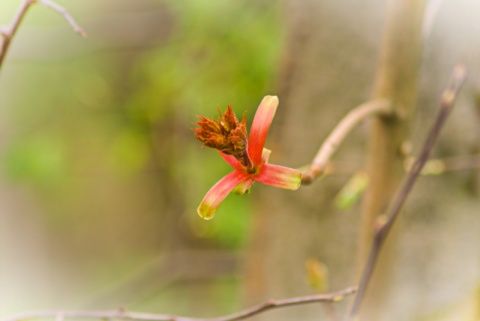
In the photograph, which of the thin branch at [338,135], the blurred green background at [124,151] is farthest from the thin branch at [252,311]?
the blurred green background at [124,151]

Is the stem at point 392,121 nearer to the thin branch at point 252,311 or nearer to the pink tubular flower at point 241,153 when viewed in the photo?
the thin branch at point 252,311

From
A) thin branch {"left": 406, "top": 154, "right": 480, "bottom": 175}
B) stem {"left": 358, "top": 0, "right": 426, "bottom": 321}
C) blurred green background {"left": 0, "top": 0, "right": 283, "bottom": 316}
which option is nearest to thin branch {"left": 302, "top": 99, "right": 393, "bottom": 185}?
stem {"left": 358, "top": 0, "right": 426, "bottom": 321}

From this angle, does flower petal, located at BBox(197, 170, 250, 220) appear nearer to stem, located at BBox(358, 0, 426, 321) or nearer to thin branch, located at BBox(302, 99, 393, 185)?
thin branch, located at BBox(302, 99, 393, 185)

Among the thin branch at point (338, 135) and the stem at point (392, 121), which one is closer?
the thin branch at point (338, 135)

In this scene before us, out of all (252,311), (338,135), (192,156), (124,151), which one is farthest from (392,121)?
(124,151)

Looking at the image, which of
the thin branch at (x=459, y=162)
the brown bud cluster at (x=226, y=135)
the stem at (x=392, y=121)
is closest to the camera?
the brown bud cluster at (x=226, y=135)

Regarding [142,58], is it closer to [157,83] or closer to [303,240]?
[157,83]

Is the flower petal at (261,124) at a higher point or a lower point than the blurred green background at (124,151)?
lower


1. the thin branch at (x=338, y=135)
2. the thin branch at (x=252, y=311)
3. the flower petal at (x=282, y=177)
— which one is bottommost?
the thin branch at (x=252, y=311)

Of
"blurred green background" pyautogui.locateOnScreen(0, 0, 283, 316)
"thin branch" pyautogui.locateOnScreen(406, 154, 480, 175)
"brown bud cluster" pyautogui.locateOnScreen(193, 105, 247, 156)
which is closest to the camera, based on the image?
"brown bud cluster" pyautogui.locateOnScreen(193, 105, 247, 156)
